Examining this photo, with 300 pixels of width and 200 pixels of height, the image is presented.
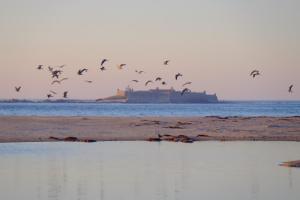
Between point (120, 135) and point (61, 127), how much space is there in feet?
24.7
